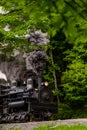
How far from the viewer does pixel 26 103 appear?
20.4 metres

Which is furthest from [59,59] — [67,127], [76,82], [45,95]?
[67,127]

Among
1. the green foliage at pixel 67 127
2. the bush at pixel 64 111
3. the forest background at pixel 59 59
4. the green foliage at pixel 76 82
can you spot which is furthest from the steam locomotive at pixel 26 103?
the green foliage at pixel 67 127

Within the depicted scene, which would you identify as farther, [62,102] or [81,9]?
[62,102]

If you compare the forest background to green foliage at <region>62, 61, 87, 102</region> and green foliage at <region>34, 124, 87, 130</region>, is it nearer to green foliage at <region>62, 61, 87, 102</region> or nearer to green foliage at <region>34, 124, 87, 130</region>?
green foliage at <region>62, 61, 87, 102</region>

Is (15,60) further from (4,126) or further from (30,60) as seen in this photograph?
(4,126)

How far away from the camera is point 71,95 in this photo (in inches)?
930

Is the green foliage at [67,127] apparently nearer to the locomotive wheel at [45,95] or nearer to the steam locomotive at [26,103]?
the steam locomotive at [26,103]

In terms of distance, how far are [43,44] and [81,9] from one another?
21.0m

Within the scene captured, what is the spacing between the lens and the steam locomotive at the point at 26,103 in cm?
2011

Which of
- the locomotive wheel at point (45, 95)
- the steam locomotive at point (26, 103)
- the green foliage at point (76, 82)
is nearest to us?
the steam locomotive at point (26, 103)

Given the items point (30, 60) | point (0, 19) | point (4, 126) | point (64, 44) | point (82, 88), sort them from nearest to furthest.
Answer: point (4, 126), point (0, 19), point (82, 88), point (30, 60), point (64, 44)

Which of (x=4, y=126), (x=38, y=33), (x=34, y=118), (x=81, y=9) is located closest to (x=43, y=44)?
(x=38, y=33)

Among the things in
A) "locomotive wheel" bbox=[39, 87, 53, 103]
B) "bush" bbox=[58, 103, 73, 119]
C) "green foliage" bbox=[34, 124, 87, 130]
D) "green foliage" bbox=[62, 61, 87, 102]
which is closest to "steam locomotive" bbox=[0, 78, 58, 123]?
"locomotive wheel" bbox=[39, 87, 53, 103]

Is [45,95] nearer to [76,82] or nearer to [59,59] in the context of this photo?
[76,82]
